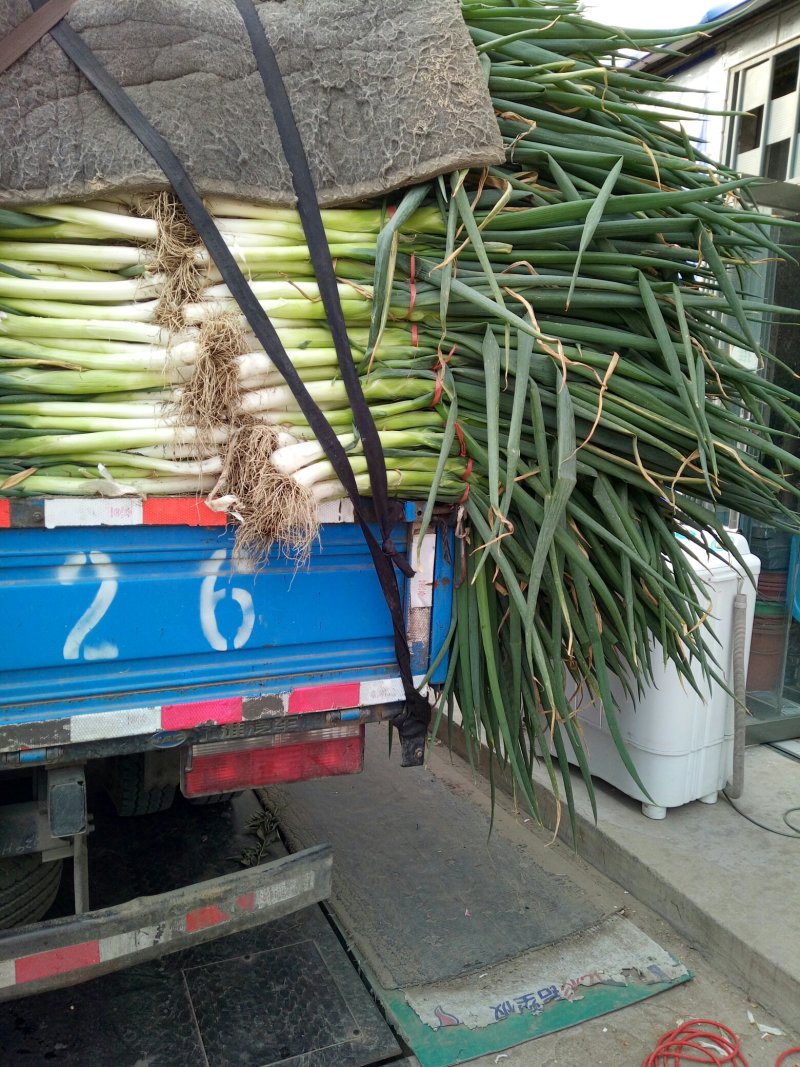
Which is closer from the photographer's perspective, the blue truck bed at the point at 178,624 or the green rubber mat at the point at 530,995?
the blue truck bed at the point at 178,624

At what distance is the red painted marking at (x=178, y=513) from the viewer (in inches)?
76.2

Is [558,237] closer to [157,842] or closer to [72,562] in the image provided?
[72,562]

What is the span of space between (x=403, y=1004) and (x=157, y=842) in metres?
1.32

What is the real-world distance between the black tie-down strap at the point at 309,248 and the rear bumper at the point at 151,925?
855mm

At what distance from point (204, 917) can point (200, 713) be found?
1.83 ft

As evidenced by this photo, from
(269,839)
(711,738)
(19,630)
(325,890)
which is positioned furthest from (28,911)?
(711,738)

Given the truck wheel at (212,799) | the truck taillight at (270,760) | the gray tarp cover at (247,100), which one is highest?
the gray tarp cover at (247,100)

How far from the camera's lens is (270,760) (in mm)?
2262

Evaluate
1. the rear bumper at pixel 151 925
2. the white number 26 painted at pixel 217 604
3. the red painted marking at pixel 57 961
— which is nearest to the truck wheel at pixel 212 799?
the rear bumper at pixel 151 925

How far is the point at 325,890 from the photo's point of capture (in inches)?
93.1

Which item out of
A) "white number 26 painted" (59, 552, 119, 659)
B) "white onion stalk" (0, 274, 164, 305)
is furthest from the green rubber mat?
"white onion stalk" (0, 274, 164, 305)

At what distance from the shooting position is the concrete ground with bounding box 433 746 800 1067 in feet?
8.10

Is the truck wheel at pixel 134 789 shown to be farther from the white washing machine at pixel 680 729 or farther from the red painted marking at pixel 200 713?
the white washing machine at pixel 680 729

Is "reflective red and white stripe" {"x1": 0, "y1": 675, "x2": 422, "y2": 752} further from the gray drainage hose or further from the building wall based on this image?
the building wall
